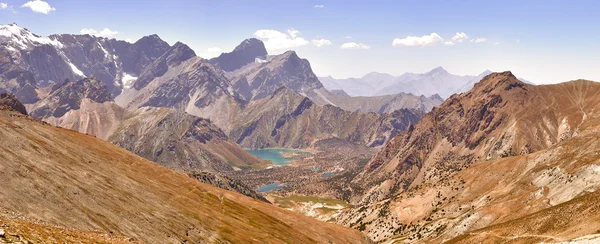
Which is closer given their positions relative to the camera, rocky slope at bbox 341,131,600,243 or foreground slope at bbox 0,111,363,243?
foreground slope at bbox 0,111,363,243

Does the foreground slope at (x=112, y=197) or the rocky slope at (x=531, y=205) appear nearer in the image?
the foreground slope at (x=112, y=197)

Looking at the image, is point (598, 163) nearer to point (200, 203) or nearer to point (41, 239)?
point (200, 203)

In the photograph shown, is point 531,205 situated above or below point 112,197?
below

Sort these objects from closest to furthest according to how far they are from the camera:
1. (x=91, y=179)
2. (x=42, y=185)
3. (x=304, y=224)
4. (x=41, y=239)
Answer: (x=41, y=239), (x=42, y=185), (x=91, y=179), (x=304, y=224)

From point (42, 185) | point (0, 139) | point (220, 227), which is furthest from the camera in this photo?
point (220, 227)

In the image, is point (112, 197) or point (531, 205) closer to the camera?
point (112, 197)

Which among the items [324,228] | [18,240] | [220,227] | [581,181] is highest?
[18,240]

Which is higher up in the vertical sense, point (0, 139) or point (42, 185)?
point (0, 139)

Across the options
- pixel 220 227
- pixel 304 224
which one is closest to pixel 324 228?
pixel 304 224
